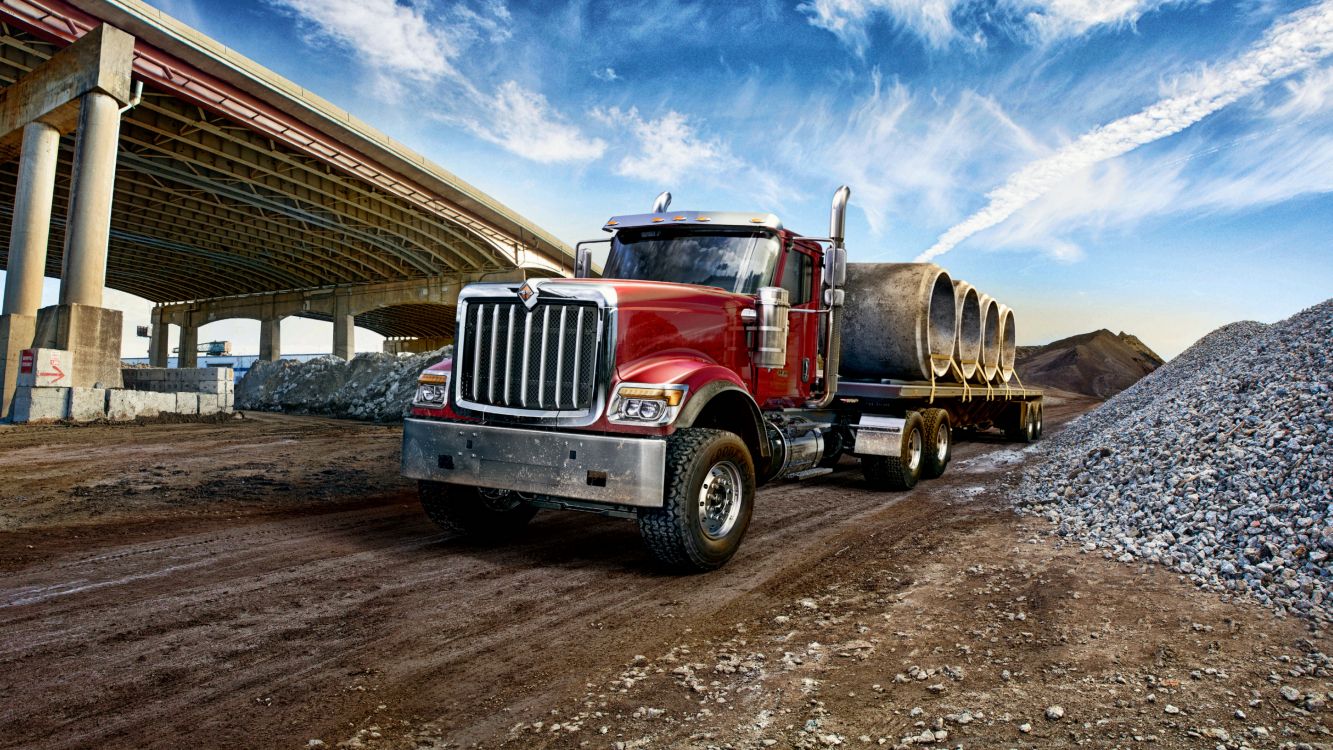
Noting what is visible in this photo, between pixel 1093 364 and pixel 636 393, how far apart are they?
46.2m

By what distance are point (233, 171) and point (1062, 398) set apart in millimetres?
35990

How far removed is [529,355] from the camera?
5141mm

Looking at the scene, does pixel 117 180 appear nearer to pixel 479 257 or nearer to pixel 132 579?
pixel 479 257

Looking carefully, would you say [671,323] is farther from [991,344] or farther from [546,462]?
[991,344]

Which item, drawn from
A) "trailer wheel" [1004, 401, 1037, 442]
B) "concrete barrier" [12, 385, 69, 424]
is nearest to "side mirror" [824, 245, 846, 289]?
"trailer wheel" [1004, 401, 1037, 442]

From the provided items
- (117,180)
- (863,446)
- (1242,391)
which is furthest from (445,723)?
(117,180)

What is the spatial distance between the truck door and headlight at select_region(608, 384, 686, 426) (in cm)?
191

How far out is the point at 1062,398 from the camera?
35.5 meters

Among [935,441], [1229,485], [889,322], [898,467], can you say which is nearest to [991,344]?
[935,441]

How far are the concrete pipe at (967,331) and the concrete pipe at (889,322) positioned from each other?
1.13m

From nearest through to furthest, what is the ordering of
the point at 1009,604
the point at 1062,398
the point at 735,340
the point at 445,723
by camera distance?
the point at 445,723 < the point at 1009,604 < the point at 735,340 < the point at 1062,398

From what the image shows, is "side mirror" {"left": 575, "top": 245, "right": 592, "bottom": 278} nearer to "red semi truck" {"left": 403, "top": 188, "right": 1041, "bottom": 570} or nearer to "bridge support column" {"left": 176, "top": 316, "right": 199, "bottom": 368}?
"red semi truck" {"left": 403, "top": 188, "right": 1041, "bottom": 570}

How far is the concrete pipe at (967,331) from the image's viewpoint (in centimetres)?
1126

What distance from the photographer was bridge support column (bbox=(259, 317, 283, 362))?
1800 inches
